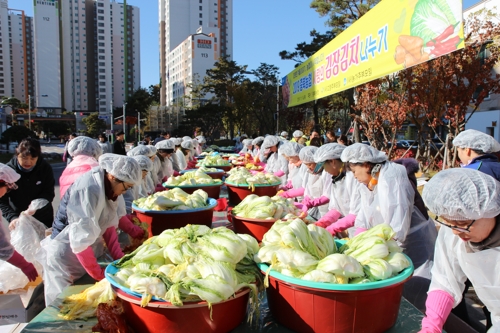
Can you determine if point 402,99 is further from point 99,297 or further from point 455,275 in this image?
point 99,297

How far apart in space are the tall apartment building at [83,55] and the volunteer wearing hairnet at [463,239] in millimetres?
85227

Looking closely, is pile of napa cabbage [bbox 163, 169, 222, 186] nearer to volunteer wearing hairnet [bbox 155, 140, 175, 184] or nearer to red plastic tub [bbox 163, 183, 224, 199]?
red plastic tub [bbox 163, 183, 224, 199]

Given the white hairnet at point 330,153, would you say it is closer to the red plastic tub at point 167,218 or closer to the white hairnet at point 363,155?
the white hairnet at point 363,155

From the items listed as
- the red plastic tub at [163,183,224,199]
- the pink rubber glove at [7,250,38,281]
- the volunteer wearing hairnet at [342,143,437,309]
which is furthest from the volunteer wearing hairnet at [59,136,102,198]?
the volunteer wearing hairnet at [342,143,437,309]

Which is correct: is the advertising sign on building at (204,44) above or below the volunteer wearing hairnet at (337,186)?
above

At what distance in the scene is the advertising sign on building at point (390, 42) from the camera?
422 cm

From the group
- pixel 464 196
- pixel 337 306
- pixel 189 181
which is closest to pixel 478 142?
pixel 464 196

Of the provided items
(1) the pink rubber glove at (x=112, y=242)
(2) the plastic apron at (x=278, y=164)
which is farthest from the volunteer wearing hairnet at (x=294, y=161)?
(1) the pink rubber glove at (x=112, y=242)

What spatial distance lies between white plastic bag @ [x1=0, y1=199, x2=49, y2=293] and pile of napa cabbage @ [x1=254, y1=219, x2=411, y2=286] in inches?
74.6

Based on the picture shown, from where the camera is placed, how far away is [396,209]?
95.3 inches

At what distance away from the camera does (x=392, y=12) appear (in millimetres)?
5445

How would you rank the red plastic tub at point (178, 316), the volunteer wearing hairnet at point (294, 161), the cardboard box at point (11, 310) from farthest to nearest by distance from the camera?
1. the volunteer wearing hairnet at point (294, 161)
2. the cardboard box at point (11, 310)
3. the red plastic tub at point (178, 316)

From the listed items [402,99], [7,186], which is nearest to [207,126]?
[402,99]

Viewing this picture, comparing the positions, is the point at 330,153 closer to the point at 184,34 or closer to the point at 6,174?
the point at 6,174
